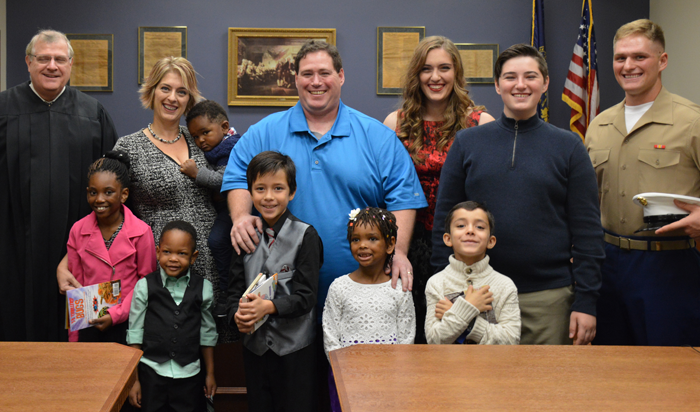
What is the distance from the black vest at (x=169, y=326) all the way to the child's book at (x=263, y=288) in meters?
0.48

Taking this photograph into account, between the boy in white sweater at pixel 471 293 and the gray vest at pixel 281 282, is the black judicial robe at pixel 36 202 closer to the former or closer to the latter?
the gray vest at pixel 281 282

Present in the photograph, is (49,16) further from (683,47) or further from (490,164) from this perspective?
(683,47)

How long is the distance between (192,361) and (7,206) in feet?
4.32

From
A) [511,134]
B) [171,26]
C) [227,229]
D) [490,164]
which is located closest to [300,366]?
[227,229]

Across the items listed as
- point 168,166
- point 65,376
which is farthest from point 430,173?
point 65,376

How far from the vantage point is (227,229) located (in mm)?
2621

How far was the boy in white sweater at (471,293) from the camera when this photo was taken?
193cm

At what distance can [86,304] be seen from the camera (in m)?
2.32

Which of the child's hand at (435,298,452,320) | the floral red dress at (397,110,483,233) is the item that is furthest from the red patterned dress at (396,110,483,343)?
the child's hand at (435,298,452,320)

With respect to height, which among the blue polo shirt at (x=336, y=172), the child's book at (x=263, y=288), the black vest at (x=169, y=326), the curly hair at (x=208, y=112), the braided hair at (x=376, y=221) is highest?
the curly hair at (x=208, y=112)

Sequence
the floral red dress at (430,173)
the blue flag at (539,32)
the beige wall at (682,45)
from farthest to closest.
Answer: the blue flag at (539,32) → the beige wall at (682,45) → the floral red dress at (430,173)

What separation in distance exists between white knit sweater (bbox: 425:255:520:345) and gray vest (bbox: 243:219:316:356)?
494 millimetres

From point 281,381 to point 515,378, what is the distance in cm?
105

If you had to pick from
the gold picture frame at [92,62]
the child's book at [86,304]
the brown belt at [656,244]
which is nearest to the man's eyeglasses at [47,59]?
the child's book at [86,304]
